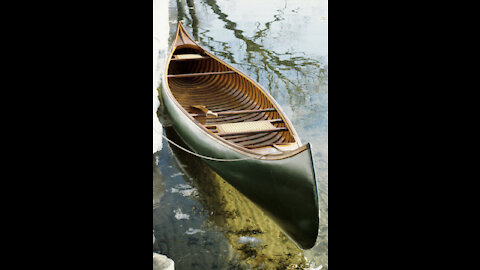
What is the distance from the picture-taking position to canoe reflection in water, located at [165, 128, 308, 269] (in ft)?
12.3

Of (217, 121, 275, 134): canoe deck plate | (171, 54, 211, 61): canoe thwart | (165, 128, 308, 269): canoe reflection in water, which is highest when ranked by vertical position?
(171, 54, 211, 61): canoe thwart

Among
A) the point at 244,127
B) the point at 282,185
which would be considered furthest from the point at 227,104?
the point at 282,185

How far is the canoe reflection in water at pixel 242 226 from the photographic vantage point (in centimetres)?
373

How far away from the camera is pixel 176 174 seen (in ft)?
16.1

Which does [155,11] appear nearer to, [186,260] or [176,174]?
[176,174]

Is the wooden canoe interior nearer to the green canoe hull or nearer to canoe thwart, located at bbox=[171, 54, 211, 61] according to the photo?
canoe thwart, located at bbox=[171, 54, 211, 61]

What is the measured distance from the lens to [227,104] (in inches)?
219

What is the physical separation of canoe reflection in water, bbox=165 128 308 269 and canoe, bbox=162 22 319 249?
161mm

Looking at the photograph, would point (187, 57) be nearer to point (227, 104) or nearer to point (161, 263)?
point (227, 104)

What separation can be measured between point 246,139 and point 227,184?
51 cm

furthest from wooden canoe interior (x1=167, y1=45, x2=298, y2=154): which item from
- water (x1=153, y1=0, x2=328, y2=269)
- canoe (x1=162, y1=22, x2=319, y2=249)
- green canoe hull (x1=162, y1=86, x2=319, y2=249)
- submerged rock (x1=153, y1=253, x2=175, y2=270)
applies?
submerged rock (x1=153, y1=253, x2=175, y2=270)

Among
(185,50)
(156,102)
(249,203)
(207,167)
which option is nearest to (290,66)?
(185,50)

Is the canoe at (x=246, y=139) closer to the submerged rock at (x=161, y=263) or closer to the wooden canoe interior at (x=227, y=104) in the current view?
the wooden canoe interior at (x=227, y=104)

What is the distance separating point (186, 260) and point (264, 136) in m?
1.40
